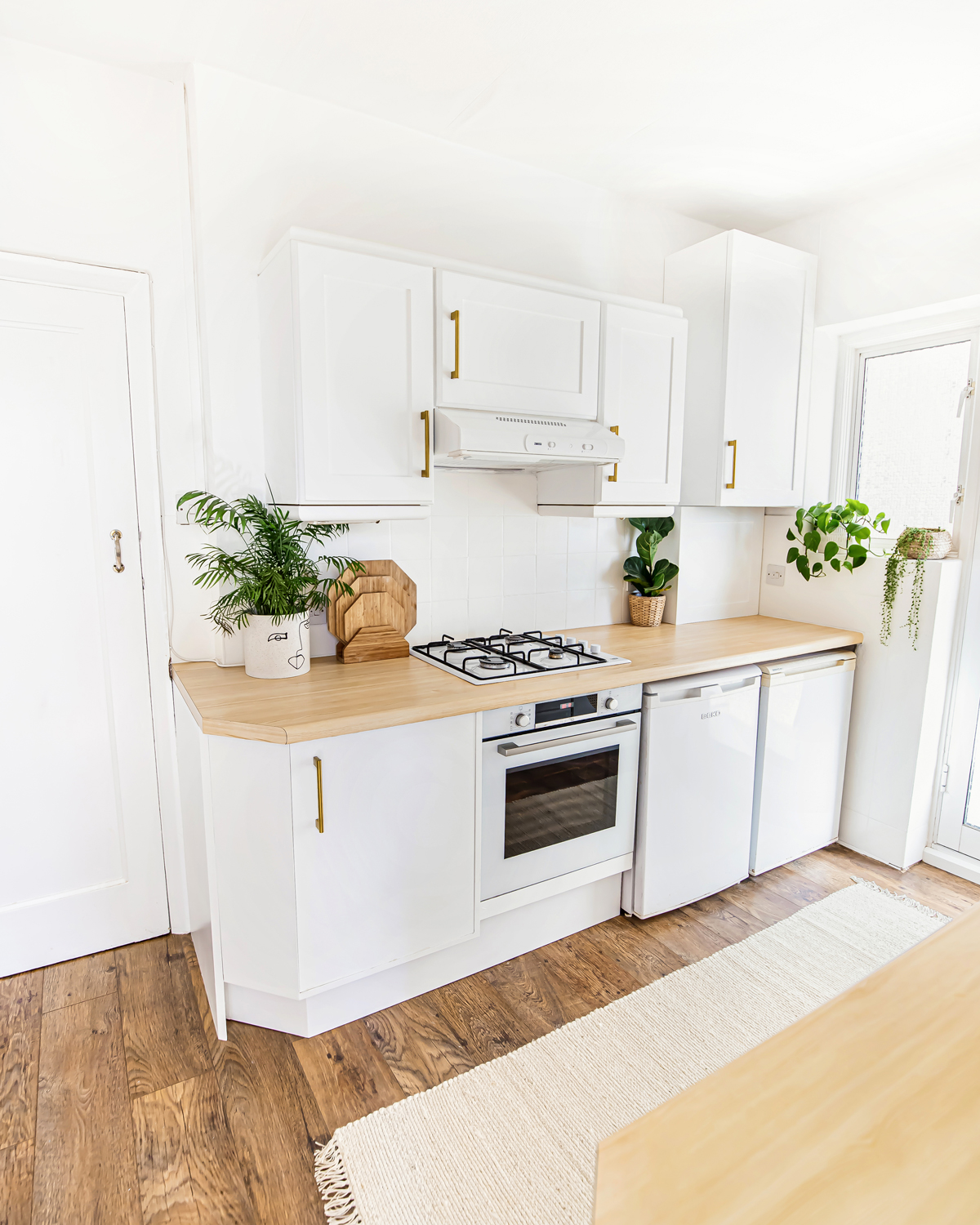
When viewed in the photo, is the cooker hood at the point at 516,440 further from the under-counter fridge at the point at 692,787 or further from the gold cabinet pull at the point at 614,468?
the under-counter fridge at the point at 692,787

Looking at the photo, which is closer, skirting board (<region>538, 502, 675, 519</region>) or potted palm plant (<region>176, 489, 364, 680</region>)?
potted palm plant (<region>176, 489, 364, 680</region>)

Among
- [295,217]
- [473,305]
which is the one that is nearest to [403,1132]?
[473,305]

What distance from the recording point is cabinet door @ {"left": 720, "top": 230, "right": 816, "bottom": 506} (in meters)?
2.76

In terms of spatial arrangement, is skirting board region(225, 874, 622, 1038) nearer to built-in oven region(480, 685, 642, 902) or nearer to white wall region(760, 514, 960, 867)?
built-in oven region(480, 685, 642, 902)

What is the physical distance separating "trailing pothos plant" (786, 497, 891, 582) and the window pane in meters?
0.11

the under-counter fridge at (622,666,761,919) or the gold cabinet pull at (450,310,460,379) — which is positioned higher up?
the gold cabinet pull at (450,310,460,379)

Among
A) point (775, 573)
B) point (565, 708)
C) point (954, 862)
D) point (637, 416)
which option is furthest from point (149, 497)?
point (954, 862)

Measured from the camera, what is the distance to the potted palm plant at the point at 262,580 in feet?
6.79

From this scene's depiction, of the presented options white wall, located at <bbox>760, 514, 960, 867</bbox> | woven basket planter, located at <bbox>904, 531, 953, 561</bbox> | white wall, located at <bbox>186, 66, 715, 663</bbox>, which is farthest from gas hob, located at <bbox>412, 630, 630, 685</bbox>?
woven basket planter, located at <bbox>904, 531, 953, 561</bbox>

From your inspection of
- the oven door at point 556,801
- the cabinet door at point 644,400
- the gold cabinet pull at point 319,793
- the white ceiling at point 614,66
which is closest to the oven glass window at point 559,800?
the oven door at point 556,801

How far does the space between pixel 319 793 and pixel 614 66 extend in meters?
2.16

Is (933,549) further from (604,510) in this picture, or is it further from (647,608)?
(604,510)

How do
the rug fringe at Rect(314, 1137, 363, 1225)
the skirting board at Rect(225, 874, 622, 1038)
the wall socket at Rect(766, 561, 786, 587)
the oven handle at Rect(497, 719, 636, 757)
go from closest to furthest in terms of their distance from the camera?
the rug fringe at Rect(314, 1137, 363, 1225)
the skirting board at Rect(225, 874, 622, 1038)
the oven handle at Rect(497, 719, 636, 757)
the wall socket at Rect(766, 561, 786, 587)

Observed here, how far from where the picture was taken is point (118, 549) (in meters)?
2.19
